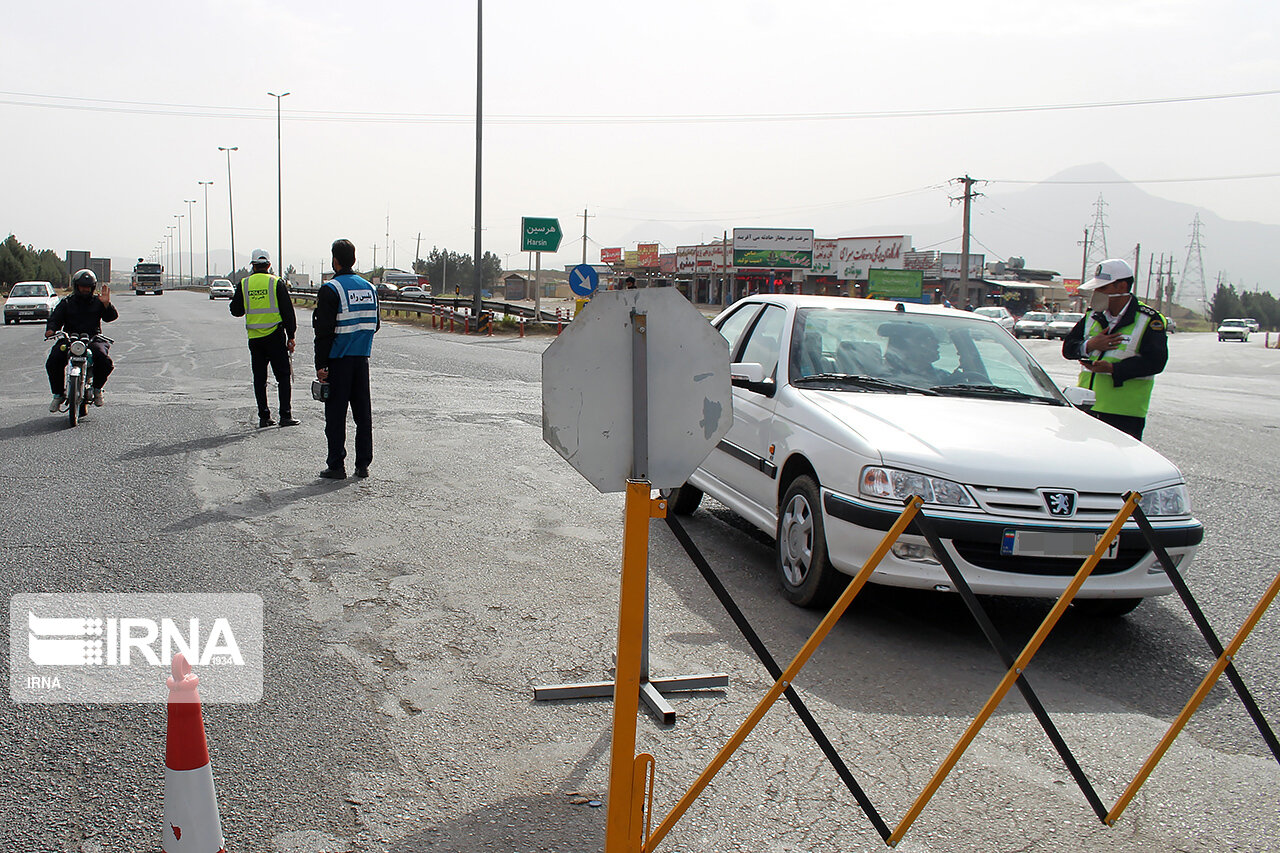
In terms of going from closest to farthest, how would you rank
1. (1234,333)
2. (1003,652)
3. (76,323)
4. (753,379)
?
(1003,652)
(753,379)
(76,323)
(1234,333)

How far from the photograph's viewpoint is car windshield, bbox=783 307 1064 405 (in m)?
6.01

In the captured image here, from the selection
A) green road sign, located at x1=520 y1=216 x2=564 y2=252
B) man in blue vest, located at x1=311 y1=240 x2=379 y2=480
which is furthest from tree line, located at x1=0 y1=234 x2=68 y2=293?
man in blue vest, located at x1=311 y1=240 x2=379 y2=480

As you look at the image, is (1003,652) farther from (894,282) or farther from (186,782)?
(894,282)

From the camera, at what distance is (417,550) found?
6254 mm

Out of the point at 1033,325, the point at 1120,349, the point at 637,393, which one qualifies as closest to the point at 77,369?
the point at 637,393

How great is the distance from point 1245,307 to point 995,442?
144m

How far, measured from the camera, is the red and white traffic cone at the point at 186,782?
260cm

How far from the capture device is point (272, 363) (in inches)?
424

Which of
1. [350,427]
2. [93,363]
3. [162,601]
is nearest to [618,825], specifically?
[162,601]

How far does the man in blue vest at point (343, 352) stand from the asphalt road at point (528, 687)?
34 cm

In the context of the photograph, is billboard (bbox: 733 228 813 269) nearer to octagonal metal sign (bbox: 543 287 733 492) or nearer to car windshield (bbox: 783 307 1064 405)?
car windshield (bbox: 783 307 1064 405)

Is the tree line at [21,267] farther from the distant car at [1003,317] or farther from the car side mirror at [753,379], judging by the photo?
the car side mirror at [753,379]

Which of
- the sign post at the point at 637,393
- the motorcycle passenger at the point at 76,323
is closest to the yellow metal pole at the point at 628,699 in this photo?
the sign post at the point at 637,393

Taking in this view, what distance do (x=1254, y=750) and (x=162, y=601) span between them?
4875mm
